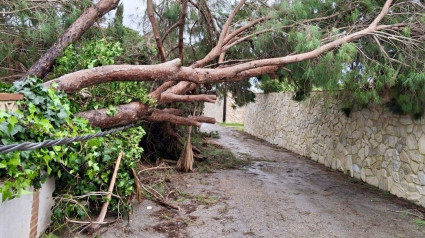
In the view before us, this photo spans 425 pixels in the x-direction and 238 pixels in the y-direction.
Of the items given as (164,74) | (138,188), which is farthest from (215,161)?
(164,74)

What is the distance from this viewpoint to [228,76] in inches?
170

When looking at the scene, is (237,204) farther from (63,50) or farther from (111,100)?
(63,50)

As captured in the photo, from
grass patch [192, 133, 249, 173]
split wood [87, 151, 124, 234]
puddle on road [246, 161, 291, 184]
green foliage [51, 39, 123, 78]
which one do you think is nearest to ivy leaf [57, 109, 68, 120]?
split wood [87, 151, 124, 234]

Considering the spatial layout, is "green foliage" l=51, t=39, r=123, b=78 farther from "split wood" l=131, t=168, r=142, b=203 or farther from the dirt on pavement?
the dirt on pavement

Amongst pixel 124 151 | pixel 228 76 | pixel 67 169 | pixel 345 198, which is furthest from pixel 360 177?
pixel 67 169

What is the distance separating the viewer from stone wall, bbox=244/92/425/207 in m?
4.66

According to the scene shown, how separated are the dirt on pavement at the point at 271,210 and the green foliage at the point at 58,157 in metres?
0.45

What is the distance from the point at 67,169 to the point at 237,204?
7.44ft

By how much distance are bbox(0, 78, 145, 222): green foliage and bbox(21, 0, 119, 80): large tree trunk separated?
4.64ft

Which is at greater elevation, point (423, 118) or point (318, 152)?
point (423, 118)

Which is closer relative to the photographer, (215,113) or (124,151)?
(124,151)

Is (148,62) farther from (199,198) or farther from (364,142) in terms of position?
(364,142)

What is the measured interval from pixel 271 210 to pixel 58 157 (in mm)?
2728

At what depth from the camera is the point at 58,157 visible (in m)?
2.48
